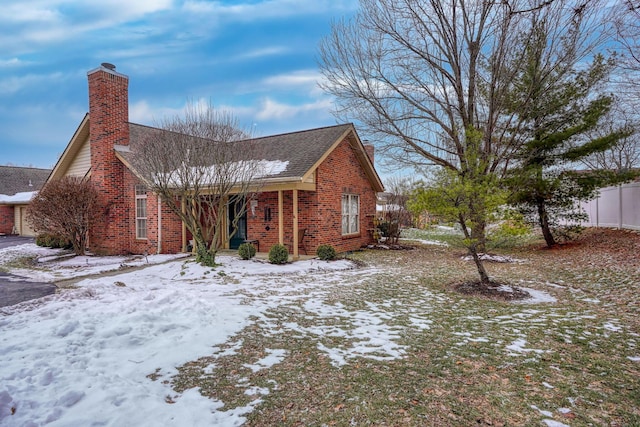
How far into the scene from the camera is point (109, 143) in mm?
13508

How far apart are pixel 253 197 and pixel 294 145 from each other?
9.60 ft

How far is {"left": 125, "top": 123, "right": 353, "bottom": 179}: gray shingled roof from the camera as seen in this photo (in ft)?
39.2

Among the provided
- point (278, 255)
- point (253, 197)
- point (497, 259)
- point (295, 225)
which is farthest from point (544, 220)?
point (253, 197)

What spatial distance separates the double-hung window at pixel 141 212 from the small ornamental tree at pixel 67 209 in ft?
4.41

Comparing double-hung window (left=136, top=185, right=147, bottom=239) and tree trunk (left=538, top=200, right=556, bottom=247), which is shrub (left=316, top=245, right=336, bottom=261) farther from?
tree trunk (left=538, top=200, right=556, bottom=247)

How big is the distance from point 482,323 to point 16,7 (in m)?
10.3

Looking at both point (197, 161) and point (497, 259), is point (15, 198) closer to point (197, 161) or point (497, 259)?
point (197, 161)

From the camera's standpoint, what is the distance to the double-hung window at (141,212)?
1377 centimetres

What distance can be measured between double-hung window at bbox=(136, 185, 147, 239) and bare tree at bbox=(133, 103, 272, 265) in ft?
10.5

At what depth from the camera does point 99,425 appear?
9.26ft

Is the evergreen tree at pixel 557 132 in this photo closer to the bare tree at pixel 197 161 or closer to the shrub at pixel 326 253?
the shrub at pixel 326 253

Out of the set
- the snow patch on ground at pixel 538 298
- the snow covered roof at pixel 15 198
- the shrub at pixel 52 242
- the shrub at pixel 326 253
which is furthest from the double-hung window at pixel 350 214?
the snow covered roof at pixel 15 198

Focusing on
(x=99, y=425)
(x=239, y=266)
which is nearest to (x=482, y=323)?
(x=99, y=425)

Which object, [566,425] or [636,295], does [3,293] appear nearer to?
[566,425]
